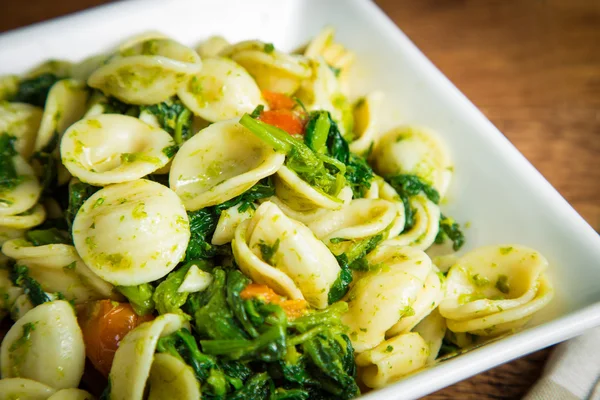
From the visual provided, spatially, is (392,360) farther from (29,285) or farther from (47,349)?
(29,285)

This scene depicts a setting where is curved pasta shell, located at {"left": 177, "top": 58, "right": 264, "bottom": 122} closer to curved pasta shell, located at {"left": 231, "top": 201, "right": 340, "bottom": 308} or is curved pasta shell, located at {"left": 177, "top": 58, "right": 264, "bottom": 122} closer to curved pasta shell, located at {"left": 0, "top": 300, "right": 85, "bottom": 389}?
curved pasta shell, located at {"left": 231, "top": 201, "right": 340, "bottom": 308}

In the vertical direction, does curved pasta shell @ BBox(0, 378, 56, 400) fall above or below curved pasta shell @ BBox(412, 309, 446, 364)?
below

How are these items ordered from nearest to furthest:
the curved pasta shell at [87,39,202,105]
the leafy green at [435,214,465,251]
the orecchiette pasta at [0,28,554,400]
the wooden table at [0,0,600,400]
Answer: the orecchiette pasta at [0,28,554,400], the curved pasta shell at [87,39,202,105], the leafy green at [435,214,465,251], the wooden table at [0,0,600,400]

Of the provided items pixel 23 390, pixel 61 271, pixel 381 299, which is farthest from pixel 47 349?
pixel 381 299

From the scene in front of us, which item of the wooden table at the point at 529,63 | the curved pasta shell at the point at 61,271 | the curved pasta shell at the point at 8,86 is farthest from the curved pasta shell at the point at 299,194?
the wooden table at the point at 529,63

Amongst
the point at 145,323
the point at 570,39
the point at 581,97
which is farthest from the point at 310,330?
the point at 570,39

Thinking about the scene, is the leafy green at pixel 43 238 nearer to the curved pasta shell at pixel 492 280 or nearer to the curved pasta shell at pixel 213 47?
the curved pasta shell at pixel 213 47

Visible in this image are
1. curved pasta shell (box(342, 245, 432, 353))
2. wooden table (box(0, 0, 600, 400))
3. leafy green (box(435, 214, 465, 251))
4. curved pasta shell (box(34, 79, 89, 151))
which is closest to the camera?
curved pasta shell (box(342, 245, 432, 353))

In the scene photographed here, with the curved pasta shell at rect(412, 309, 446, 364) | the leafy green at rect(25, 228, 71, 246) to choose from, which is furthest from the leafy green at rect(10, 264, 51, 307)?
the curved pasta shell at rect(412, 309, 446, 364)
